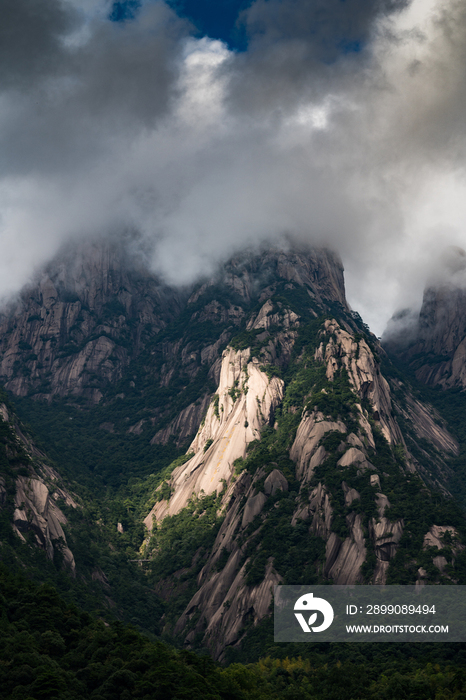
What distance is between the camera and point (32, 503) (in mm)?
106750

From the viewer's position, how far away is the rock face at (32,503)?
101 metres

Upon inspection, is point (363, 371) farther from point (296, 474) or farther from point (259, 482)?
point (259, 482)

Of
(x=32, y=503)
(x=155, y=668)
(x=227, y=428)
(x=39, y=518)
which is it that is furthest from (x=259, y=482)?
(x=155, y=668)

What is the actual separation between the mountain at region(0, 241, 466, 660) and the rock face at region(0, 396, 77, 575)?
486 cm

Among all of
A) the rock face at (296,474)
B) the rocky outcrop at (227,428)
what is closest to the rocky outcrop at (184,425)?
the rocky outcrop at (227,428)

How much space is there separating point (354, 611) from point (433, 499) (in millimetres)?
27246

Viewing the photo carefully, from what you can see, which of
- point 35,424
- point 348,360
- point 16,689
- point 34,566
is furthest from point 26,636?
point 35,424

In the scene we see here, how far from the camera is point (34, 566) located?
9381cm

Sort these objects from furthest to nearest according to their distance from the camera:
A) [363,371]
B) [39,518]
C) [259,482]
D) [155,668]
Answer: [363,371] → [259,482] → [39,518] → [155,668]

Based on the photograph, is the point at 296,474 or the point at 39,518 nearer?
the point at 39,518

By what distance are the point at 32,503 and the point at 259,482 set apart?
3998cm

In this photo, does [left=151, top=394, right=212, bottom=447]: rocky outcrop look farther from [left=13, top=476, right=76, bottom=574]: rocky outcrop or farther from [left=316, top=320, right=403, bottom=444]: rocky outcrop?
[left=13, top=476, right=76, bottom=574]: rocky outcrop

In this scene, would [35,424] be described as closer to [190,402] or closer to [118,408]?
[118,408]

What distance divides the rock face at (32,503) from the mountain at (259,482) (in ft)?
16.0
